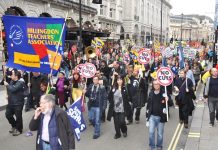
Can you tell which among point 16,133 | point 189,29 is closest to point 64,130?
point 16,133

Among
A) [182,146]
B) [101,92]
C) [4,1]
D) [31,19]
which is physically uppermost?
[4,1]

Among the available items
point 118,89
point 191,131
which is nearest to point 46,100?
point 118,89

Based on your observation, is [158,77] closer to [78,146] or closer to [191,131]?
[191,131]

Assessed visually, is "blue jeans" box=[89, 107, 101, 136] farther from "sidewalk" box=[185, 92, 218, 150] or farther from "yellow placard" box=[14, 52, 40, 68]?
"yellow placard" box=[14, 52, 40, 68]

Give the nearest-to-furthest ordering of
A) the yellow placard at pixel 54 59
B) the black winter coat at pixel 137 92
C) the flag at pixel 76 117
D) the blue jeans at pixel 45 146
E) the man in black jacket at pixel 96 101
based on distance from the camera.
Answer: the blue jeans at pixel 45 146
the flag at pixel 76 117
the yellow placard at pixel 54 59
the man in black jacket at pixel 96 101
the black winter coat at pixel 137 92

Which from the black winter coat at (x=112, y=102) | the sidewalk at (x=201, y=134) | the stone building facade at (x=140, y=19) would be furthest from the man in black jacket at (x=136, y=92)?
the stone building facade at (x=140, y=19)

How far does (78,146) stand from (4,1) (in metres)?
22.7

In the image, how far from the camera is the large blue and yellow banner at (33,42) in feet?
23.6

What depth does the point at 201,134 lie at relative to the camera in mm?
9391

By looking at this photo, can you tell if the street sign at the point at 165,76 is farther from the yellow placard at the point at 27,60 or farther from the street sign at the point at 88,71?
the yellow placard at the point at 27,60

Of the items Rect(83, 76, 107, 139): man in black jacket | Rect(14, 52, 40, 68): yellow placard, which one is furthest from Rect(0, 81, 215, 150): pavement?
Rect(14, 52, 40, 68): yellow placard

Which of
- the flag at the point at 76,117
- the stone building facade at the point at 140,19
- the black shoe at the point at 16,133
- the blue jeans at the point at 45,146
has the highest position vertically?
the stone building facade at the point at 140,19

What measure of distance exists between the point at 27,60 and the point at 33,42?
0.41 metres

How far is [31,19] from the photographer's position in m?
7.38
